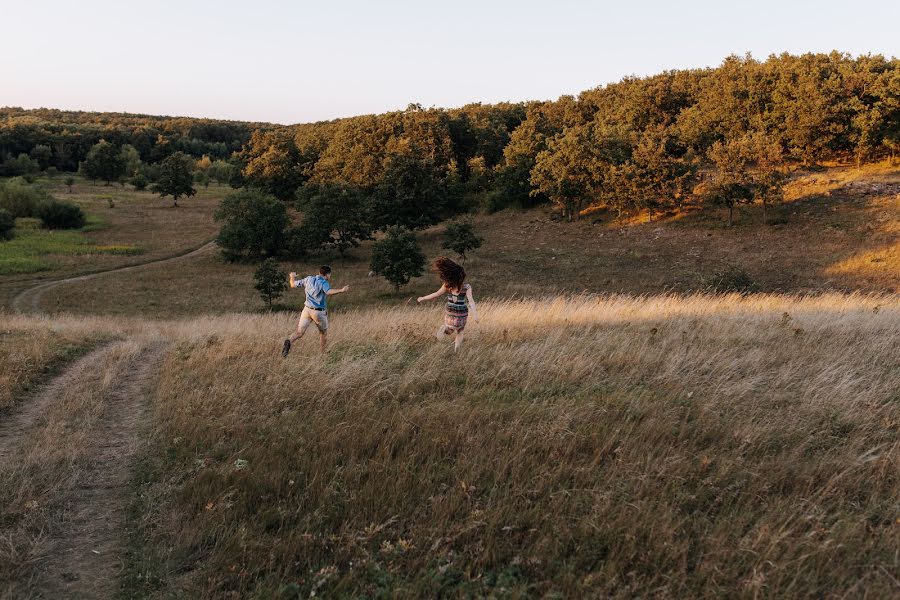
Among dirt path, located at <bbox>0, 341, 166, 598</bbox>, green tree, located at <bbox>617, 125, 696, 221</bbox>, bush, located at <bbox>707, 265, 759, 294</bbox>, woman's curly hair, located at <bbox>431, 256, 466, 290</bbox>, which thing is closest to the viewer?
dirt path, located at <bbox>0, 341, 166, 598</bbox>

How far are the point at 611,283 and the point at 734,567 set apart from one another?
38177mm

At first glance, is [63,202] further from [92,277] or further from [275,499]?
[275,499]

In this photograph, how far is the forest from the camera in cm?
5178

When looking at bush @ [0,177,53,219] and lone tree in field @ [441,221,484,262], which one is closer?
lone tree in field @ [441,221,484,262]

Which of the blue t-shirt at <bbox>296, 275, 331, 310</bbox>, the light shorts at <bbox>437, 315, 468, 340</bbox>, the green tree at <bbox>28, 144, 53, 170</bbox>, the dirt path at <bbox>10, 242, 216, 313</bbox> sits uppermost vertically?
the green tree at <bbox>28, 144, 53, 170</bbox>

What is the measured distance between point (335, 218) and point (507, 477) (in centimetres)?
5274

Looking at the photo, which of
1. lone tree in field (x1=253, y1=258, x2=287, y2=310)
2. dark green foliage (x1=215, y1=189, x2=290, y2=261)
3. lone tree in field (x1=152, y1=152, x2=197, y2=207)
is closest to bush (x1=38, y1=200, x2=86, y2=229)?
lone tree in field (x1=152, y1=152, x2=197, y2=207)

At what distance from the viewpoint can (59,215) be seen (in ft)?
213

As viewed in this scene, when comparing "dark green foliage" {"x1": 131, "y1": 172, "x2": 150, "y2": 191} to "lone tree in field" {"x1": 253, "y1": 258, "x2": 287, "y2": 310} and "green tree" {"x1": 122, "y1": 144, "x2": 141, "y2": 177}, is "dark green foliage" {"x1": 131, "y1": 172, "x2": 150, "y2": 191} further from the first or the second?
"lone tree in field" {"x1": 253, "y1": 258, "x2": 287, "y2": 310}

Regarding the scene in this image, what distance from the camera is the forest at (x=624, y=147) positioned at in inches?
2039

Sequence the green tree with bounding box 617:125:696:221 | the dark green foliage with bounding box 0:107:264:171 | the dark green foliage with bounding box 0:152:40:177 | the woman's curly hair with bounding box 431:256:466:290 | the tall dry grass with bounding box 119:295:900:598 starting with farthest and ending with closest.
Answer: the dark green foliage with bounding box 0:107:264:171 → the dark green foliage with bounding box 0:152:40:177 → the green tree with bounding box 617:125:696:221 → the woman's curly hair with bounding box 431:256:466:290 → the tall dry grass with bounding box 119:295:900:598

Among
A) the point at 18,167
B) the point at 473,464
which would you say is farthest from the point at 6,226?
the point at 473,464

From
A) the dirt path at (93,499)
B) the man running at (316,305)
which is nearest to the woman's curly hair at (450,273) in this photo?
the man running at (316,305)

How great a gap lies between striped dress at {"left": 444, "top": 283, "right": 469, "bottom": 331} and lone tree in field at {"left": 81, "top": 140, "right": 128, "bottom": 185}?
406ft
